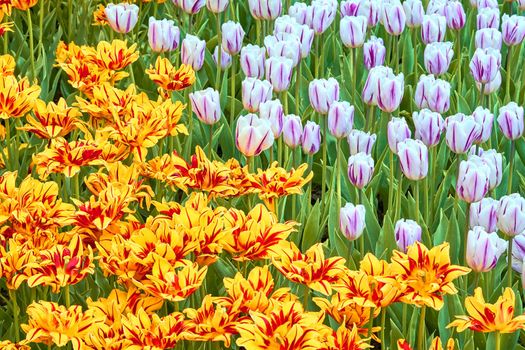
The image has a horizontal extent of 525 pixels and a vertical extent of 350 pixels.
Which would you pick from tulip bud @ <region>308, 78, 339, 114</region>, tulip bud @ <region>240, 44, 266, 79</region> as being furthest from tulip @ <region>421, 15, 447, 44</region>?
tulip bud @ <region>308, 78, 339, 114</region>

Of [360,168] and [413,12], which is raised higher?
[413,12]

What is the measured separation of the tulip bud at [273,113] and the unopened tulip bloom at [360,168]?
27cm

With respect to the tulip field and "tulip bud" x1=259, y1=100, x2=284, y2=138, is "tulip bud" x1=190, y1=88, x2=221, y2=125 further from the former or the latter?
"tulip bud" x1=259, y1=100, x2=284, y2=138

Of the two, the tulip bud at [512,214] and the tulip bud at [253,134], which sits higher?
the tulip bud at [253,134]

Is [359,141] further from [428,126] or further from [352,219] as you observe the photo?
[352,219]

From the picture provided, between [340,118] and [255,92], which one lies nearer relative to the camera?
[340,118]

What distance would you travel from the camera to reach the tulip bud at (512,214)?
6.76 ft

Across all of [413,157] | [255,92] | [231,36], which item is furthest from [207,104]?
[413,157]

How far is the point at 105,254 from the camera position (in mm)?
2020

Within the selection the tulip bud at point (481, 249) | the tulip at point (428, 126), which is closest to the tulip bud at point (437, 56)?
the tulip at point (428, 126)

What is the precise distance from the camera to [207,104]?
2625mm

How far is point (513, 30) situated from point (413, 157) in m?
1.04

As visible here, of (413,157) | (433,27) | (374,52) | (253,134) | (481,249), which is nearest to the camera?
(481,249)

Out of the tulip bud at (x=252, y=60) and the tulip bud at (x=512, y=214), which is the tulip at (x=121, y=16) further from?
the tulip bud at (x=512, y=214)
